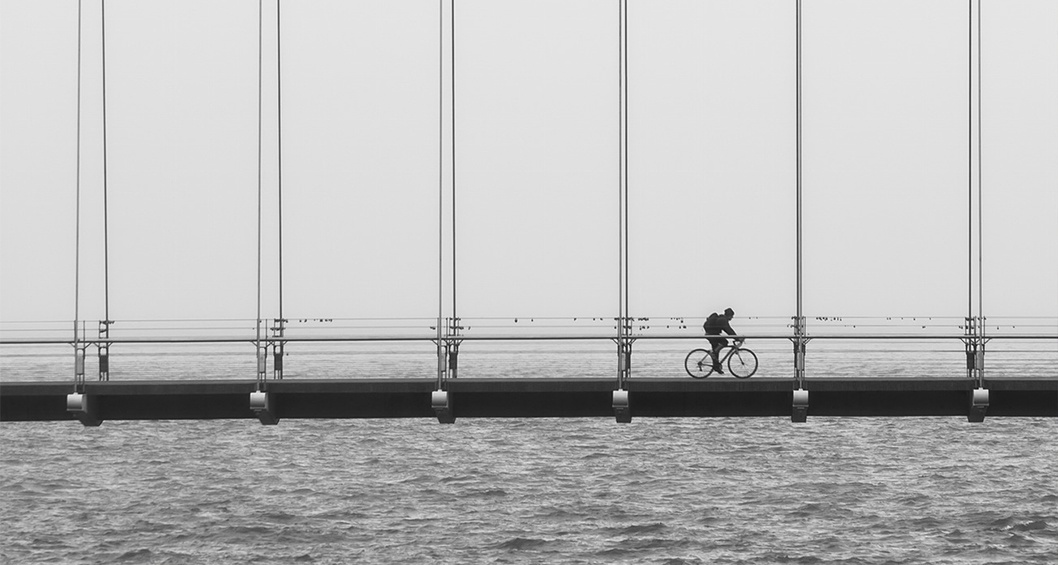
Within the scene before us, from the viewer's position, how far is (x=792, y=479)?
251 feet

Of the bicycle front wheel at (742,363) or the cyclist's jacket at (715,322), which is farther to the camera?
the bicycle front wheel at (742,363)

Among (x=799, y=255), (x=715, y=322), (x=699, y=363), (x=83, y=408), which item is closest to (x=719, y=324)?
(x=715, y=322)

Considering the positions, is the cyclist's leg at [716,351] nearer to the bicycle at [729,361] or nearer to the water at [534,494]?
the bicycle at [729,361]

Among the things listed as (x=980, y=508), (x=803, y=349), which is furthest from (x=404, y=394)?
(x=980, y=508)

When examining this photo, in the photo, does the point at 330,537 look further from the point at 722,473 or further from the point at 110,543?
the point at 722,473

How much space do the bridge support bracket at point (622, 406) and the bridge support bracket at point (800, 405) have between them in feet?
7.73

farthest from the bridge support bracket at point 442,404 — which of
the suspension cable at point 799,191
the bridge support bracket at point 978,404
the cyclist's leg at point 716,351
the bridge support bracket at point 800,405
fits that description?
the bridge support bracket at point 978,404

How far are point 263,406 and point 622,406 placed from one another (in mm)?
5184

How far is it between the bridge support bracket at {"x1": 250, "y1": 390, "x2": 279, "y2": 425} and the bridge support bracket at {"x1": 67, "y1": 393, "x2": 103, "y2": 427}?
2.40 metres

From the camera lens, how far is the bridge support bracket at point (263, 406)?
22.9 metres

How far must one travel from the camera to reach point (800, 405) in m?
23.0

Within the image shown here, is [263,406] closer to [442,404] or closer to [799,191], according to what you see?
[442,404]

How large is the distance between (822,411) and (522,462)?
63104mm

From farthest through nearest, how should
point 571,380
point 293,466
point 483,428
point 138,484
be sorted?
point 483,428, point 293,466, point 138,484, point 571,380
